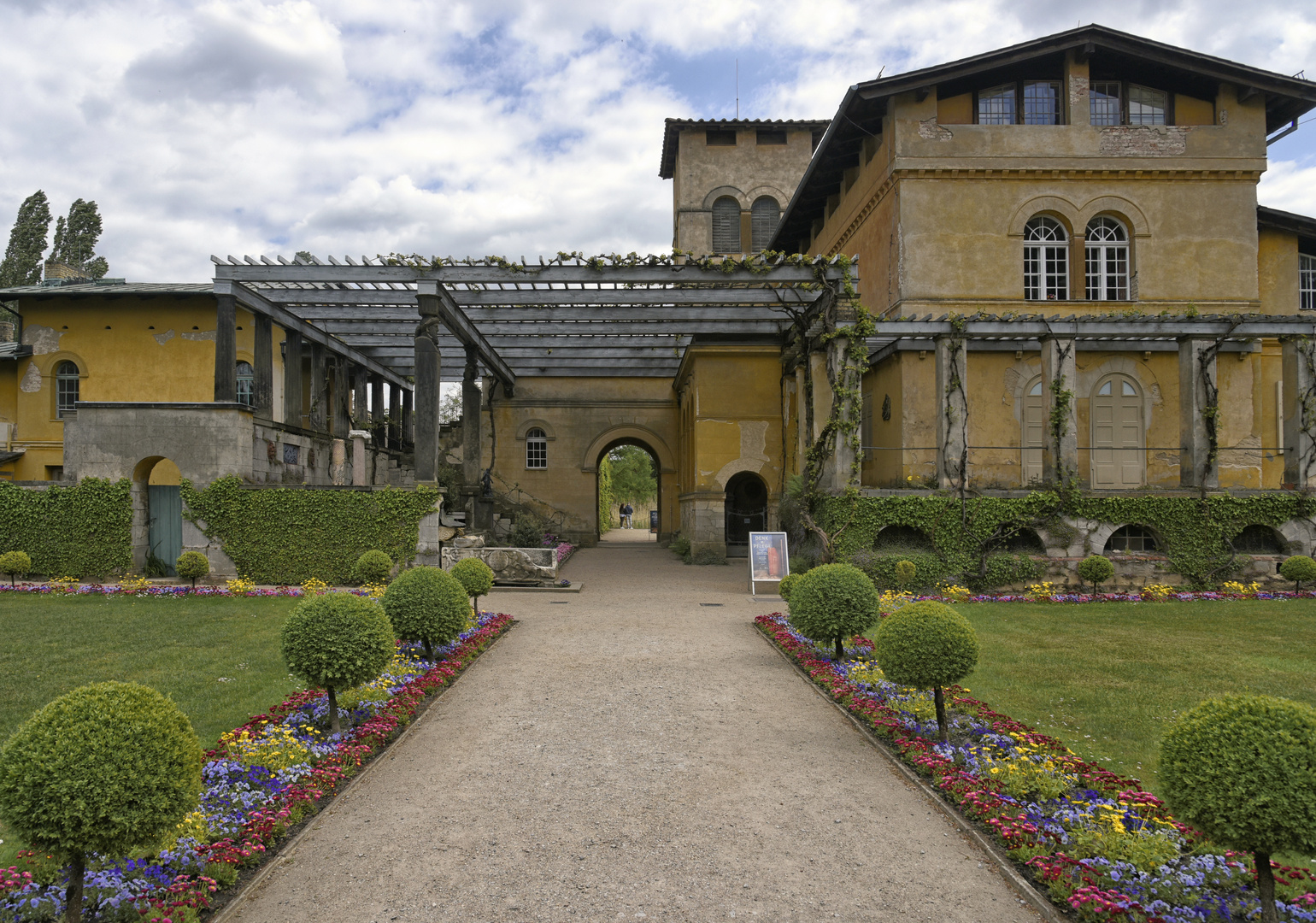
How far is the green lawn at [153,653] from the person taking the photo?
6.99 m

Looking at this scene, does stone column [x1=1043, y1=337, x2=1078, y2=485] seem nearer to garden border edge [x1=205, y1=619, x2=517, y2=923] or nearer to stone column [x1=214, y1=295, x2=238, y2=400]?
garden border edge [x1=205, y1=619, x2=517, y2=923]

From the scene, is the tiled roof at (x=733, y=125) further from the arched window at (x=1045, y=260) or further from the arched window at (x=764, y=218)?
the arched window at (x=1045, y=260)

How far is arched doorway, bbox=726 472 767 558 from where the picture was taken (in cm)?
2548

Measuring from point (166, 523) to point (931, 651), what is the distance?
16.7 metres

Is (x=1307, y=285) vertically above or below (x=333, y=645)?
above

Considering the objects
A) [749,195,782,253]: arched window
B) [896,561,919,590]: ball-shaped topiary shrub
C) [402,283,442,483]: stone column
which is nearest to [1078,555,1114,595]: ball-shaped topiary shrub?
[896,561,919,590]: ball-shaped topiary shrub

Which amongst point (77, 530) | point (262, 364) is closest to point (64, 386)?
point (77, 530)

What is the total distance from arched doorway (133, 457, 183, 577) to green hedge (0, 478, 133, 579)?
1.57 ft

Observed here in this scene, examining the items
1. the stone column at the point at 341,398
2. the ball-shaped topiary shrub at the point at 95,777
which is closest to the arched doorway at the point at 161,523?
the stone column at the point at 341,398

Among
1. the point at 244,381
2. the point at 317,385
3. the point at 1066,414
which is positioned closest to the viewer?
the point at 1066,414

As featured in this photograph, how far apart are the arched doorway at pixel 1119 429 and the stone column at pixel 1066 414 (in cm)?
274

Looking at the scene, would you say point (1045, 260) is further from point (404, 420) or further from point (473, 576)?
point (404, 420)

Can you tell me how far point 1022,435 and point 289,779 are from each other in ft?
56.8

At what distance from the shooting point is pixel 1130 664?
8844 millimetres
